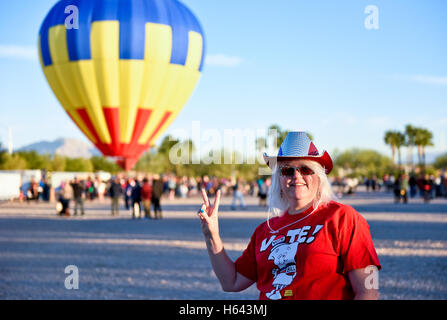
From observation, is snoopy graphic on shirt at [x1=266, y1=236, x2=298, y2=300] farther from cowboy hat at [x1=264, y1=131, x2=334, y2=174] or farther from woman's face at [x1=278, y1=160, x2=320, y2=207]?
Result: cowboy hat at [x1=264, y1=131, x2=334, y2=174]

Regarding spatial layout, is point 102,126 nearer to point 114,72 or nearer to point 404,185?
point 114,72

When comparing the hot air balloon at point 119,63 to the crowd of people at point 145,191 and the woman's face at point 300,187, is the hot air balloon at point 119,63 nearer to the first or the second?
the crowd of people at point 145,191

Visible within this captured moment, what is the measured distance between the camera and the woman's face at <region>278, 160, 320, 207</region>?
9.34 feet

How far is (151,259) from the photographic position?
33.0 ft

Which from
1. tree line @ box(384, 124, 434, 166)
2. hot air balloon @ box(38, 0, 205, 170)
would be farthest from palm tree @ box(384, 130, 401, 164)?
hot air balloon @ box(38, 0, 205, 170)

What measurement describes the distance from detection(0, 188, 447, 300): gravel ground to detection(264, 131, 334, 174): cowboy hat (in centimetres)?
425

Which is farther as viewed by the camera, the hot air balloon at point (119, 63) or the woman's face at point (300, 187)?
the hot air balloon at point (119, 63)

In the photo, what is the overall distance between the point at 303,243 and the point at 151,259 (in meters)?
7.78

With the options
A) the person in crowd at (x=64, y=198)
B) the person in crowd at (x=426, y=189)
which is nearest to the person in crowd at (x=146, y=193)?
the person in crowd at (x=64, y=198)

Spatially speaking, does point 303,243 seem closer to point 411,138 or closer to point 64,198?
point 64,198

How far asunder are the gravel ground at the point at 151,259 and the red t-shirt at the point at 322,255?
433cm

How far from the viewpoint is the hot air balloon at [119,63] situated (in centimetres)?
2233

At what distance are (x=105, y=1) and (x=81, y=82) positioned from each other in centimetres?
351
